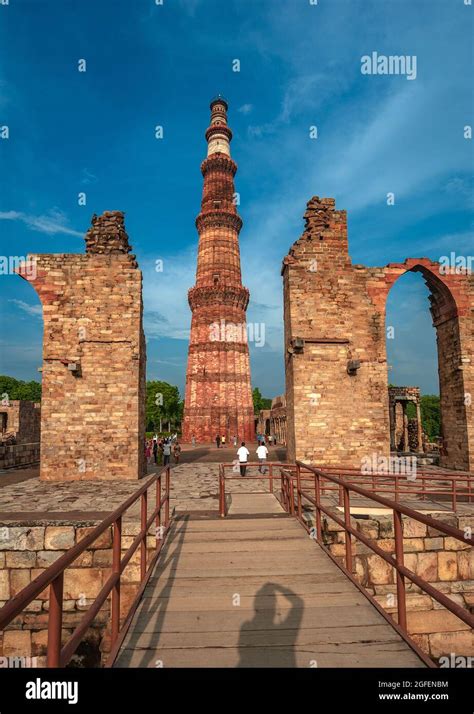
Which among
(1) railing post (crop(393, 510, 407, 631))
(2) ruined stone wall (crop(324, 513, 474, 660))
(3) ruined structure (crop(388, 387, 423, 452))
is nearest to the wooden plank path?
(1) railing post (crop(393, 510, 407, 631))

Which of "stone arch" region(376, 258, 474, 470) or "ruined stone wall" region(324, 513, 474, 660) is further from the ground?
"stone arch" region(376, 258, 474, 470)

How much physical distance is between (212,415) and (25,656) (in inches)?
1025

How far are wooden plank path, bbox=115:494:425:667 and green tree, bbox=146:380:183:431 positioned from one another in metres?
49.5

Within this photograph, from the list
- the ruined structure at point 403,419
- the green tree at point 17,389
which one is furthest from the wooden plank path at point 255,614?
A: the green tree at point 17,389

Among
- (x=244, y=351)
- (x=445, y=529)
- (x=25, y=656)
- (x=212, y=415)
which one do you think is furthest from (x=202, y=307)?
(x=445, y=529)

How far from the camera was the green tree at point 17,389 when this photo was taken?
2713 inches

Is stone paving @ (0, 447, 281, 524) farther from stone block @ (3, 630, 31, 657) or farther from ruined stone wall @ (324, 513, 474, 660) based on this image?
ruined stone wall @ (324, 513, 474, 660)

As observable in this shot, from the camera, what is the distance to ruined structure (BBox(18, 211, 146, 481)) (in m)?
12.9

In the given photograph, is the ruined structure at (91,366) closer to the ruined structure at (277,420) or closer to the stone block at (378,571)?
the stone block at (378,571)

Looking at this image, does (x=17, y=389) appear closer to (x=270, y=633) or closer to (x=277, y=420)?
(x=277, y=420)

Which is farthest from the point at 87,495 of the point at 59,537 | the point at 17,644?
the point at 17,644

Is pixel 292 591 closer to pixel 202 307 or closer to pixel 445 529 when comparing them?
pixel 445 529

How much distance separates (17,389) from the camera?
70.2 meters

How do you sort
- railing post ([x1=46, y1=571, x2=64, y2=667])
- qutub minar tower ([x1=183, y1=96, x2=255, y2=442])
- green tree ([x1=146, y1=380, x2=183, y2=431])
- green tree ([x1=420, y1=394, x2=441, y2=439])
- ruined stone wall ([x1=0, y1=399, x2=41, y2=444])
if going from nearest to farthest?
railing post ([x1=46, y1=571, x2=64, y2=667]), ruined stone wall ([x1=0, y1=399, x2=41, y2=444]), qutub minar tower ([x1=183, y1=96, x2=255, y2=442]), green tree ([x1=146, y1=380, x2=183, y2=431]), green tree ([x1=420, y1=394, x2=441, y2=439])
